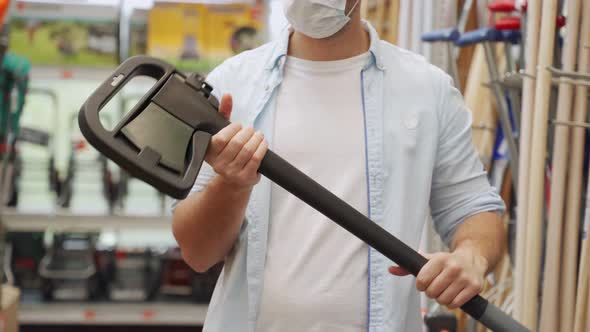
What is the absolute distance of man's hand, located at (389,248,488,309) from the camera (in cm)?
128

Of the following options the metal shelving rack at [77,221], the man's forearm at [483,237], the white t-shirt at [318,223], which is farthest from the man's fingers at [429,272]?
the metal shelving rack at [77,221]

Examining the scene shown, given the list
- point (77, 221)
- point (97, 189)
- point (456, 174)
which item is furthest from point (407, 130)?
point (97, 189)

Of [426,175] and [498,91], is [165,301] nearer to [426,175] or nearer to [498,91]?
[498,91]

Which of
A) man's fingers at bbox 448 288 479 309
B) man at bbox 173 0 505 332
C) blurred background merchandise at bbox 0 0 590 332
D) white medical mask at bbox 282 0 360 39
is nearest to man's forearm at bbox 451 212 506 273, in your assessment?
man at bbox 173 0 505 332

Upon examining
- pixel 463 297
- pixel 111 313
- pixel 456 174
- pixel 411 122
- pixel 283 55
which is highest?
pixel 283 55

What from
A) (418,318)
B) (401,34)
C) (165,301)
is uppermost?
(401,34)

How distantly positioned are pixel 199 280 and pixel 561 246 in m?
2.53

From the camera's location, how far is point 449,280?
50.8 inches

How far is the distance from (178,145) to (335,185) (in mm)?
395

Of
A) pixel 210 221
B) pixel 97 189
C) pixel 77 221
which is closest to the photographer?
pixel 210 221

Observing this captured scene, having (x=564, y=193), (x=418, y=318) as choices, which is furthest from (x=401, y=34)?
(x=418, y=318)

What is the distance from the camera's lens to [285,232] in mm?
1527

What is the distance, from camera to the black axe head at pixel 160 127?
1.18 m

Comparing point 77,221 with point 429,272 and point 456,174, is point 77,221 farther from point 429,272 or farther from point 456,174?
point 429,272
